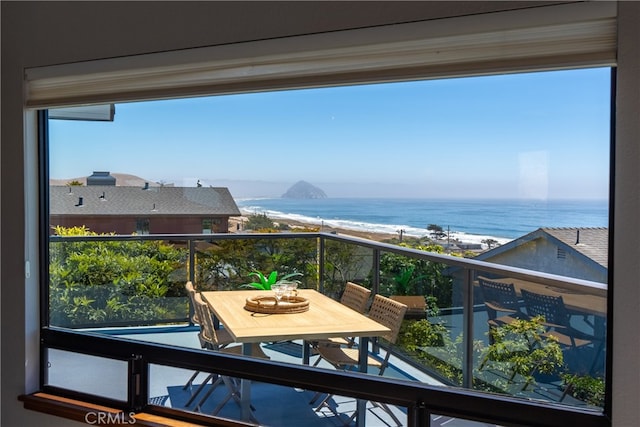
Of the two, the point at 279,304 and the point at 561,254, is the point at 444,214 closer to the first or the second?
the point at 561,254

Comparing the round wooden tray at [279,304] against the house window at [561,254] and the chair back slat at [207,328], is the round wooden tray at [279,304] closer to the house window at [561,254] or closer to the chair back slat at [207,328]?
the chair back slat at [207,328]

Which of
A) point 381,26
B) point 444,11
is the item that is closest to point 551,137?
point 444,11

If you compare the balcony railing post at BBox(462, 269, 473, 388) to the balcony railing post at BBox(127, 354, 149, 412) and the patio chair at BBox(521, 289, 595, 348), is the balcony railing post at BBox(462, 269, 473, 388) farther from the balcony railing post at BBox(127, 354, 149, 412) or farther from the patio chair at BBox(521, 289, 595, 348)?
the balcony railing post at BBox(127, 354, 149, 412)

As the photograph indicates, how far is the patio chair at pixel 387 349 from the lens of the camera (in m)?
1.98

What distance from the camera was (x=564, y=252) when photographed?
1.65 metres

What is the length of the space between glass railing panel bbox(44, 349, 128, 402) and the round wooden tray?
62cm

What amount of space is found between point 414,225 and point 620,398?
910 millimetres

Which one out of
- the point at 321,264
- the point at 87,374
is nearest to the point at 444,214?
the point at 321,264

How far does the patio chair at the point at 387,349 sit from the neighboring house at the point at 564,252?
67 centimetres

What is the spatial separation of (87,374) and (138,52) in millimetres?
1458

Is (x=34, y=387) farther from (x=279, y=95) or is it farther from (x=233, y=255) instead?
(x=279, y=95)

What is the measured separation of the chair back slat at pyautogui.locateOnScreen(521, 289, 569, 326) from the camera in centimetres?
173

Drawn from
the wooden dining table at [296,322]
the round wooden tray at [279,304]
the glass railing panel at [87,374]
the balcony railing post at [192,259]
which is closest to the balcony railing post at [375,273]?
the wooden dining table at [296,322]

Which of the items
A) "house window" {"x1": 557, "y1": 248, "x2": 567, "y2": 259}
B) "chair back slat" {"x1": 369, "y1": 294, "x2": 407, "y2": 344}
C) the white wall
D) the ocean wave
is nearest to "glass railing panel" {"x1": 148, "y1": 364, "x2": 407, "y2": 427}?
"chair back slat" {"x1": 369, "y1": 294, "x2": 407, "y2": 344}
